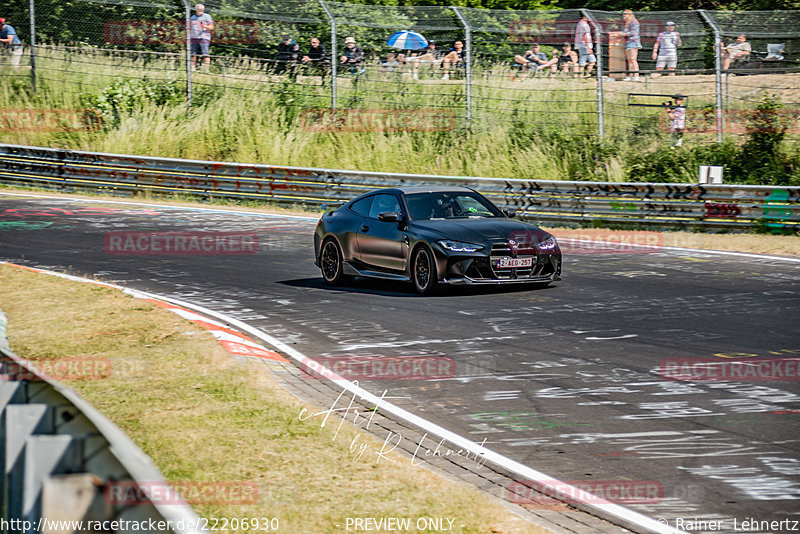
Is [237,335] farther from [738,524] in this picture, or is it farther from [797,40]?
[797,40]

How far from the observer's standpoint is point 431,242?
12.5 m

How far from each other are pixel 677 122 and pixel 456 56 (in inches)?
223

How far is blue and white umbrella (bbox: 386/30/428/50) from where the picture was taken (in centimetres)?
2540

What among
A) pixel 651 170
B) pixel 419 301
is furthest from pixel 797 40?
pixel 419 301

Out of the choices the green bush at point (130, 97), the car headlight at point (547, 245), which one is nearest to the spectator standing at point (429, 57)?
the green bush at point (130, 97)

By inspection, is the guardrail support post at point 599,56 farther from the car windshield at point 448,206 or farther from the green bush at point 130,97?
the green bush at point 130,97

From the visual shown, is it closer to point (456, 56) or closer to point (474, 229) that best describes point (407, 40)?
point (456, 56)

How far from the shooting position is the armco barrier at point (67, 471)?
267cm

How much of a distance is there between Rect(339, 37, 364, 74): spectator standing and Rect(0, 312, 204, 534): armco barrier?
2369 cm

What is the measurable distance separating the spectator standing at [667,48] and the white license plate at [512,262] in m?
12.5

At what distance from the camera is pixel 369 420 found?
23.4 ft

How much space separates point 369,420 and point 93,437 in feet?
14.5

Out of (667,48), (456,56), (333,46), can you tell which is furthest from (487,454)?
(333,46)

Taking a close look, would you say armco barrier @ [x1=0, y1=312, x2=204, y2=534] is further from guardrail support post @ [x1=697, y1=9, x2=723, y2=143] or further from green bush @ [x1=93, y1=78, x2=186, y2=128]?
green bush @ [x1=93, y1=78, x2=186, y2=128]
